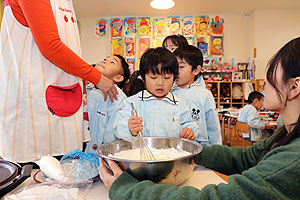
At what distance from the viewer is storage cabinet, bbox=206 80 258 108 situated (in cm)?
624

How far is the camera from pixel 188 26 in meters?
6.45

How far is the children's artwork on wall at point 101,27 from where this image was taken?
665cm

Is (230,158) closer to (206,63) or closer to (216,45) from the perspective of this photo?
(206,63)

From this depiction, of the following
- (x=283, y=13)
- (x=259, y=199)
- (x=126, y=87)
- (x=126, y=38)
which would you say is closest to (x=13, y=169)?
(x=259, y=199)

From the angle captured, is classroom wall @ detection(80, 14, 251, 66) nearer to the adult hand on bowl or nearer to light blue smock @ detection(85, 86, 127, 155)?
light blue smock @ detection(85, 86, 127, 155)

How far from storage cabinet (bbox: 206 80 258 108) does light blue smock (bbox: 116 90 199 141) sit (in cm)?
513

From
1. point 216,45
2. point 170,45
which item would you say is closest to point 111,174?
point 170,45

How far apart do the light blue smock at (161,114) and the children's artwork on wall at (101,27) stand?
19.0 feet

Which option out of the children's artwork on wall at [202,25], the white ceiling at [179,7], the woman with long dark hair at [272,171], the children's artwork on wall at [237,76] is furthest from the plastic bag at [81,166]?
the children's artwork on wall at [202,25]

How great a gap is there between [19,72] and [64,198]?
0.68 metres

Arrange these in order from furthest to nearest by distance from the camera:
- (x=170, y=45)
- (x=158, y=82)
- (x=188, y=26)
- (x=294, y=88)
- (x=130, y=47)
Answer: (x=130, y=47) < (x=188, y=26) < (x=170, y=45) < (x=158, y=82) < (x=294, y=88)

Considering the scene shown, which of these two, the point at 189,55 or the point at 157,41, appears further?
the point at 157,41

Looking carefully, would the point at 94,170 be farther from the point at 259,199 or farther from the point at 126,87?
the point at 126,87

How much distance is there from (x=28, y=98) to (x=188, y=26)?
604 centimetres
